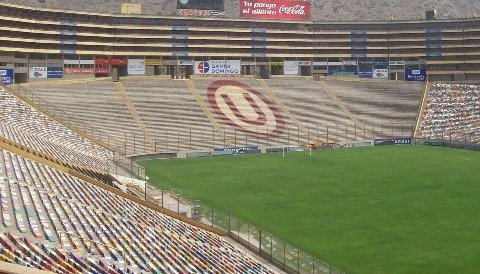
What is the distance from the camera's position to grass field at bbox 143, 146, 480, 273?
2809 cm

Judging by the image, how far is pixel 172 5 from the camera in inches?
4542

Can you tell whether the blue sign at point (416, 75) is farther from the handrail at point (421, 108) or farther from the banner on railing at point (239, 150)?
the banner on railing at point (239, 150)

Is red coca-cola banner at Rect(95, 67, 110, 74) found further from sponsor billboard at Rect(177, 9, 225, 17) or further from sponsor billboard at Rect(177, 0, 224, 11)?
sponsor billboard at Rect(177, 0, 224, 11)

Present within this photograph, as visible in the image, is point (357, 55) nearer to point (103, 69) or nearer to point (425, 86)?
point (425, 86)

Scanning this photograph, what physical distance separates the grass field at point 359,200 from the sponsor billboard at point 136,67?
31132mm

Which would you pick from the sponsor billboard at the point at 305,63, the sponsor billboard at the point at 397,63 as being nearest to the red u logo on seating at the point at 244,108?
the sponsor billboard at the point at 305,63

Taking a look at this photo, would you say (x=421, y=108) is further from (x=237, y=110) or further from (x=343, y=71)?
(x=237, y=110)

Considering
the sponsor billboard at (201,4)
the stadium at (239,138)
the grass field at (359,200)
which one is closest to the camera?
the stadium at (239,138)

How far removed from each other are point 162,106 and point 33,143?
35.3 meters

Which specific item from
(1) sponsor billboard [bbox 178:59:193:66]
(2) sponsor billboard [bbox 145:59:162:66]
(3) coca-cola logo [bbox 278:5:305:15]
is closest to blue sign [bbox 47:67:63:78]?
(2) sponsor billboard [bbox 145:59:162:66]

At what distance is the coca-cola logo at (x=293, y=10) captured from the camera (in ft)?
324

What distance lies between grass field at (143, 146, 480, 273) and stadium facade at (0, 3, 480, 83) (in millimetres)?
30867

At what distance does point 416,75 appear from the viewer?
9338 centimetres

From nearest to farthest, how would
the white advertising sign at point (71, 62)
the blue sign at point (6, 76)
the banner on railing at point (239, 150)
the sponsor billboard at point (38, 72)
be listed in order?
1. the banner on railing at point (239, 150)
2. the blue sign at point (6, 76)
3. the sponsor billboard at point (38, 72)
4. the white advertising sign at point (71, 62)
